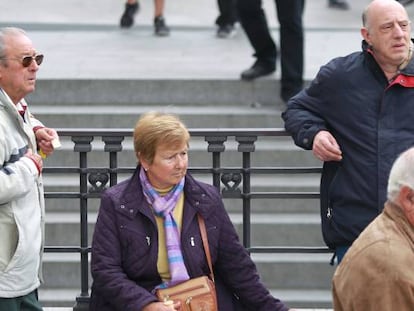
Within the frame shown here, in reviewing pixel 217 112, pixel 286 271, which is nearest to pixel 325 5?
pixel 217 112

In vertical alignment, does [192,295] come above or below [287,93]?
below

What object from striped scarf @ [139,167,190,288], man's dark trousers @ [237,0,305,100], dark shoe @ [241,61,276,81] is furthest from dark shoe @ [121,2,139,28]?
striped scarf @ [139,167,190,288]

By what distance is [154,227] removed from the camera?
528 cm

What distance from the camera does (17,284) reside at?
211 inches

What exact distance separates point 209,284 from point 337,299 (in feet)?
3.69

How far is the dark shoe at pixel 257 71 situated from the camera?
9.71 meters

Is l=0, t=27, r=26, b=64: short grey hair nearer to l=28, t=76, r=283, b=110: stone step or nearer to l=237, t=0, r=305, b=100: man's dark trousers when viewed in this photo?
l=237, t=0, r=305, b=100: man's dark trousers

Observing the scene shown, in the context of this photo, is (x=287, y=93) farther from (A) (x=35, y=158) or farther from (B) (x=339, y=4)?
(B) (x=339, y=4)

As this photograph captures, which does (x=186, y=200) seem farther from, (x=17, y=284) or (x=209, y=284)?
(x=17, y=284)

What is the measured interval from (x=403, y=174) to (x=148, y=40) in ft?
27.0

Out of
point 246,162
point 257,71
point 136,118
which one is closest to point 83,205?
point 246,162

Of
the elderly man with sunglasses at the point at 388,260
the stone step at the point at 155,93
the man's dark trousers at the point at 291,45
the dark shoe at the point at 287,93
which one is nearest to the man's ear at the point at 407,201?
the elderly man with sunglasses at the point at 388,260

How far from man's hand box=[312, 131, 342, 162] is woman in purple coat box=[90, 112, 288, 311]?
2.04 ft

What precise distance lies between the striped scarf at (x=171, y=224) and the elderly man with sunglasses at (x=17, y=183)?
517 millimetres
